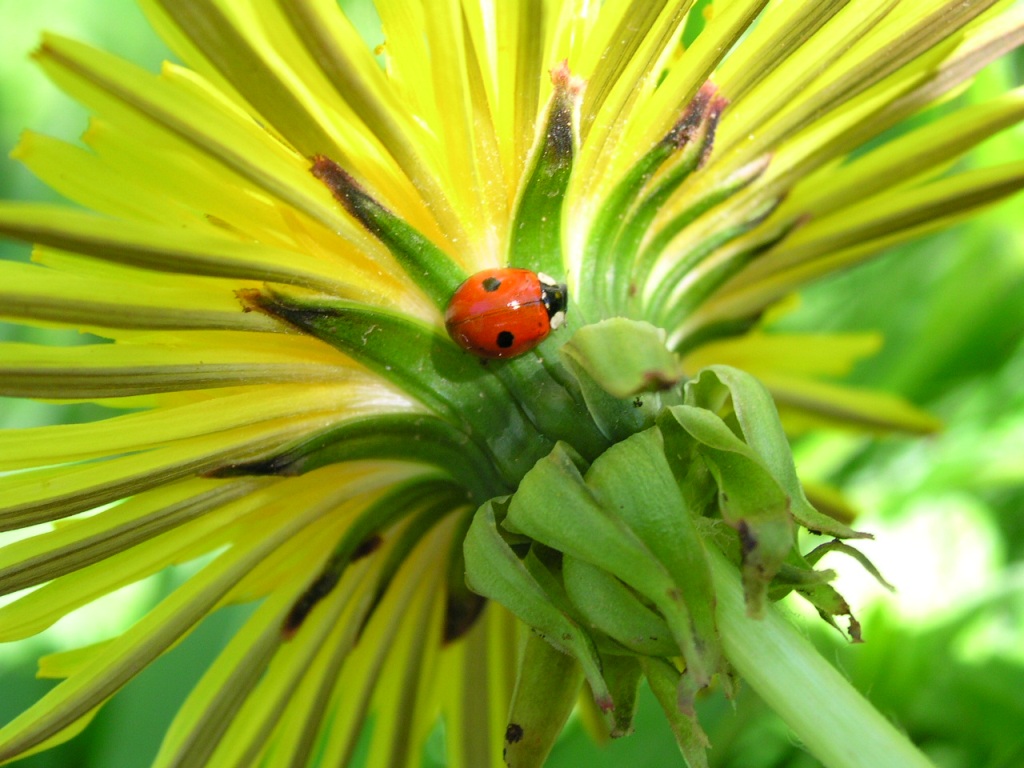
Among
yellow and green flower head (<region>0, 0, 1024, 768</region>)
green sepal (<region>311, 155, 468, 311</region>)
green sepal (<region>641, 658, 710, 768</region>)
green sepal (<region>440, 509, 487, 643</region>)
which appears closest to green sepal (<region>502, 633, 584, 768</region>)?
yellow and green flower head (<region>0, 0, 1024, 768</region>)

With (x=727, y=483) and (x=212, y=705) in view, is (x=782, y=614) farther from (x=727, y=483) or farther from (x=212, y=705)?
(x=212, y=705)

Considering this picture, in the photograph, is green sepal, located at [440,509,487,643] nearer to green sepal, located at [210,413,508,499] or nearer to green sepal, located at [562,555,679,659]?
green sepal, located at [210,413,508,499]

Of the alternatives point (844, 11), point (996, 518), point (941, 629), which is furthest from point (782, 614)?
point (996, 518)

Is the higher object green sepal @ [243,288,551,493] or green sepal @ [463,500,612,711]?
green sepal @ [243,288,551,493]

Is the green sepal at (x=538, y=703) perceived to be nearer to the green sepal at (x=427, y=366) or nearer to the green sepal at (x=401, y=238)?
the green sepal at (x=427, y=366)

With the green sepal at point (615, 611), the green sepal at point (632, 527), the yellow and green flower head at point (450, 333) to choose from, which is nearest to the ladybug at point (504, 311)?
the yellow and green flower head at point (450, 333)
